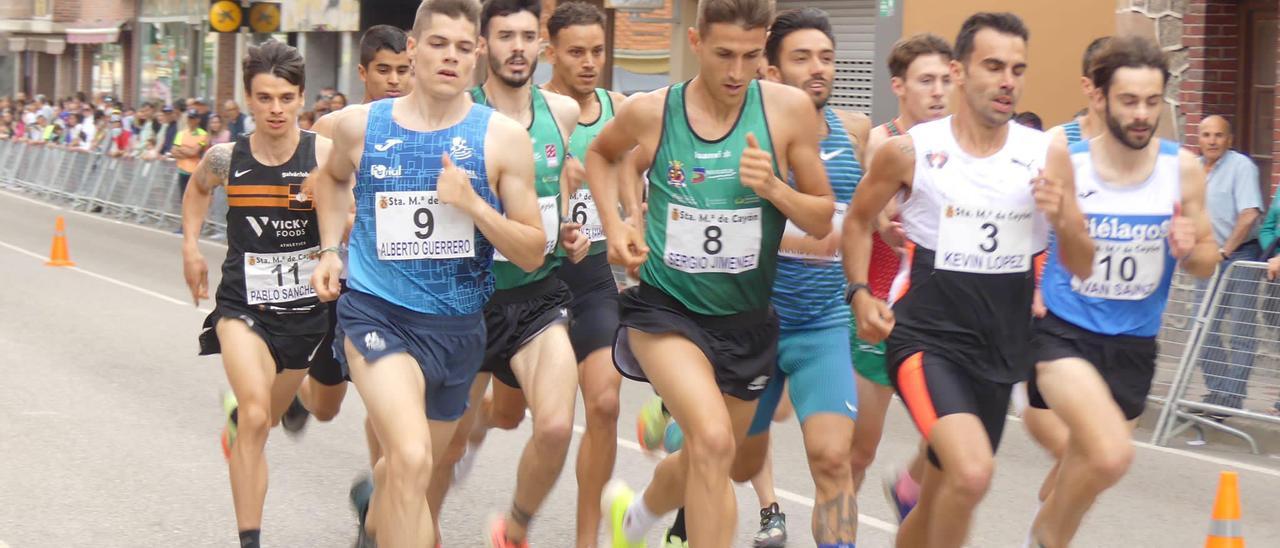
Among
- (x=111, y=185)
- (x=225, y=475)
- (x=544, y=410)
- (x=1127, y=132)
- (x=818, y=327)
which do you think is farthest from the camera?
(x=111, y=185)

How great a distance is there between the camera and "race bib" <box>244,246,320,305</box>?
6.65 meters

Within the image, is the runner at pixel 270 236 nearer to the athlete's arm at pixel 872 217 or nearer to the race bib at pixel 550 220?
the race bib at pixel 550 220

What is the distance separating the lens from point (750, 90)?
222 inches

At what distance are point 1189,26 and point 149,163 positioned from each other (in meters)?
15.4

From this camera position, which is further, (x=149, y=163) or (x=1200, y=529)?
(x=149, y=163)

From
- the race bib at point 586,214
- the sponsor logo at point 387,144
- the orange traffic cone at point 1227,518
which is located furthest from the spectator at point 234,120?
the orange traffic cone at point 1227,518

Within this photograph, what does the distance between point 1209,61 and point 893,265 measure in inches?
332

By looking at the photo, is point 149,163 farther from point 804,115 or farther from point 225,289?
point 804,115

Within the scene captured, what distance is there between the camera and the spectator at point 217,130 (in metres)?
23.0

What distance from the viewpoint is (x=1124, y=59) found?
5684 mm

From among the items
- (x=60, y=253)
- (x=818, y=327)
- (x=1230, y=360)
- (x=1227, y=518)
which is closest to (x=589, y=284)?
(x=818, y=327)

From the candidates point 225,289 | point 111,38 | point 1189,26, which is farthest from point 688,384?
point 111,38

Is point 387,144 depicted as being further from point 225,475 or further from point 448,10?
point 225,475

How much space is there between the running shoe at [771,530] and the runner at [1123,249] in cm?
133
